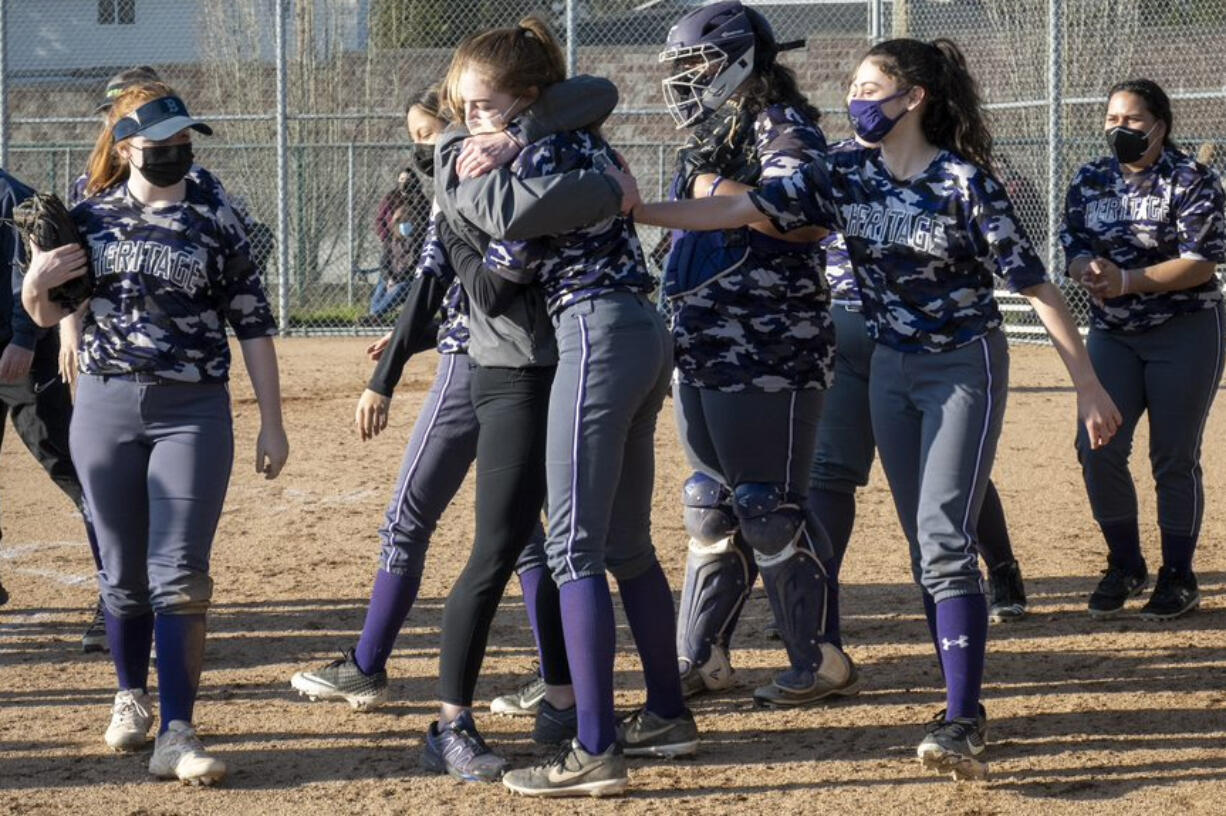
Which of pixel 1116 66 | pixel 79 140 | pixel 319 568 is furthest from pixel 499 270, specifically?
pixel 79 140

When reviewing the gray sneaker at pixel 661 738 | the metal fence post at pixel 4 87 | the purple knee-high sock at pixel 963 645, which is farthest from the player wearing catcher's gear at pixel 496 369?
the metal fence post at pixel 4 87

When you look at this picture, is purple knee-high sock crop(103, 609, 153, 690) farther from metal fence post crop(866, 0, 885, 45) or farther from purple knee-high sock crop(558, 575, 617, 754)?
metal fence post crop(866, 0, 885, 45)

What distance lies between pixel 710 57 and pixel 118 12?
83.8 ft

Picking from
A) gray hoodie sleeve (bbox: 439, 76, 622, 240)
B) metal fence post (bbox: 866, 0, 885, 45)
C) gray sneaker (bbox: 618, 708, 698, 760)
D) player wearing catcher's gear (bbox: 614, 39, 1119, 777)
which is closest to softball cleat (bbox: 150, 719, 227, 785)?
gray sneaker (bbox: 618, 708, 698, 760)

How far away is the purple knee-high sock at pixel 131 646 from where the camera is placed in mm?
4742

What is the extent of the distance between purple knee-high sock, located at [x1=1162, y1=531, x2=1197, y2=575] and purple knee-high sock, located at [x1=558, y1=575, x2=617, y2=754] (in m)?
2.83

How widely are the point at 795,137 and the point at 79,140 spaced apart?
17.9 m

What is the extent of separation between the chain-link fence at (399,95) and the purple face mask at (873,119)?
Result: 322 inches

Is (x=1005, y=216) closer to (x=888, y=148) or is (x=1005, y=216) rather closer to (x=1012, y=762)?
(x=888, y=148)

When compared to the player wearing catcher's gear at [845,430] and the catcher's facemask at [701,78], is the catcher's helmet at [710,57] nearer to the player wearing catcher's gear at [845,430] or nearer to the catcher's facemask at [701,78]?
the catcher's facemask at [701,78]

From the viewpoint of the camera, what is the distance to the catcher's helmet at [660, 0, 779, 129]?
4.75 meters

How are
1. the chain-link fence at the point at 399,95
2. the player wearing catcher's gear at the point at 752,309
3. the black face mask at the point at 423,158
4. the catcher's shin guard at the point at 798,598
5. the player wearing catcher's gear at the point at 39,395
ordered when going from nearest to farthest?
the player wearing catcher's gear at the point at 752,309 < the catcher's shin guard at the point at 798,598 < the black face mask at the point at 423,158 < the player wearing catcher's gear at the point at 39,395 < the chain-link fence at the point at 399,95

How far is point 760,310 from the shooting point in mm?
4816

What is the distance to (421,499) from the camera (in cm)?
505
